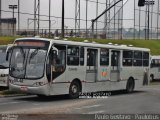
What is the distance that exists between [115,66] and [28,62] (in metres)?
7.48

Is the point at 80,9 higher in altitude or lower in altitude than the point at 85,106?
higher

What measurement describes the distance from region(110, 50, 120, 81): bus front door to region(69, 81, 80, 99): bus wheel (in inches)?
161

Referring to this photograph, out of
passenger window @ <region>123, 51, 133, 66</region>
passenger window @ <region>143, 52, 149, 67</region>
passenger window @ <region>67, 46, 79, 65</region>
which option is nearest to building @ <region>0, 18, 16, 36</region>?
passenger window @ <region>143, 52, 149, 67</region>

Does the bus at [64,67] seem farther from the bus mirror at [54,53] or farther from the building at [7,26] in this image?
the building at [7,26]

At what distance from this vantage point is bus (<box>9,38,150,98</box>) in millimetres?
22297

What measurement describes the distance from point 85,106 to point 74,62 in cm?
467

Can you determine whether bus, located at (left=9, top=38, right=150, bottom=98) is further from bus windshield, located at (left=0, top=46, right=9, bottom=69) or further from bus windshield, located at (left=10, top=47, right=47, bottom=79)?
bus windshield, located at (left=0, top=46, right=9, bottom=69)

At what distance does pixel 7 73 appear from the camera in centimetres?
2527

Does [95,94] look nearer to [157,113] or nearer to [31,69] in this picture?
[31,69]

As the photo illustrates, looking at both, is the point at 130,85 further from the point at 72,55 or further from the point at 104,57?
the point at 72,55

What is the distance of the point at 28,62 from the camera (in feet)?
74.0

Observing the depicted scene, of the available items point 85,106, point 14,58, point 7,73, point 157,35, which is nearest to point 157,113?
point 85,106

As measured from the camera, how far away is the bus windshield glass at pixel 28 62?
22.3 m

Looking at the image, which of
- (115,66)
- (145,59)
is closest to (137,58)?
(145,59)
